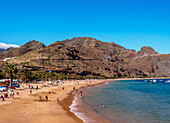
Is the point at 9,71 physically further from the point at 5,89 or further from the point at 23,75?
the point at 23,75

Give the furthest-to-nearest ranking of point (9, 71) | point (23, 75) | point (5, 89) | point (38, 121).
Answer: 1. point (23, 75)
2. point (9, 71)
3. point (5, 89)
4. point (38, 121)

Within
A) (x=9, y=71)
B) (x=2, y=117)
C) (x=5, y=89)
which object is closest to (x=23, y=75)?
(x=9, y=71)

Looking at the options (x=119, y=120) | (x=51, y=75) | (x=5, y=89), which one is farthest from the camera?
(x=51, y=75)

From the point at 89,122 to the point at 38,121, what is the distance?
5860mm

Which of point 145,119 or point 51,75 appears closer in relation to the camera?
point 145,119

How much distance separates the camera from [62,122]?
20.6 metres

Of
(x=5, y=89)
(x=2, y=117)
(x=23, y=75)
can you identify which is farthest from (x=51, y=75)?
(x=2, y=117)

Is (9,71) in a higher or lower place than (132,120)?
higher

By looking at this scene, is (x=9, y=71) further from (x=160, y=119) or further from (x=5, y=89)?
(x=160, y=119)

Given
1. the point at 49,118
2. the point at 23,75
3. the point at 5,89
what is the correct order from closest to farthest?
the point at 49,118 < the point at 5,89 < the point at 23,75

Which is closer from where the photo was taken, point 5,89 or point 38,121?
point 38,121

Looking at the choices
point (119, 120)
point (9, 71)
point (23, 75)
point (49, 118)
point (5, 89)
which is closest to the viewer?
point (49, 118)

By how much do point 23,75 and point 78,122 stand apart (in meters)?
84.1

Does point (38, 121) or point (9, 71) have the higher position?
point (9, 71)
